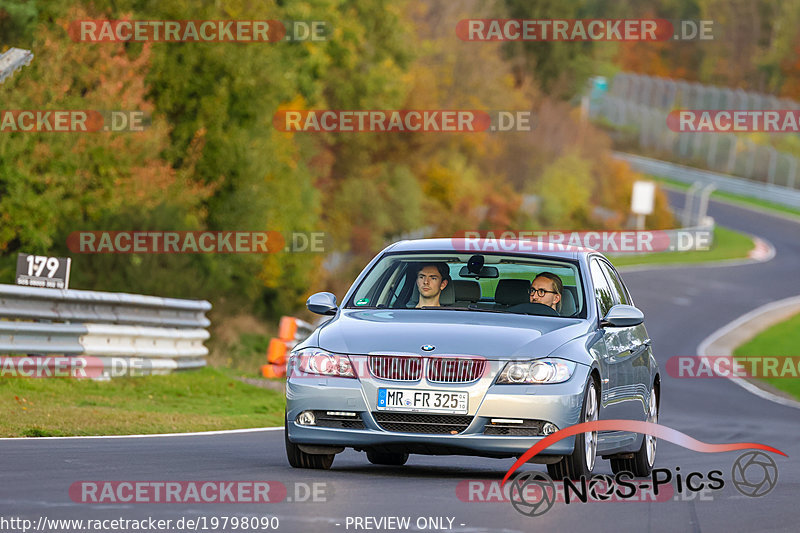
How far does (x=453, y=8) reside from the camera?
292 ft

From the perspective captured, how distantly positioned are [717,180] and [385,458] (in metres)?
97.2

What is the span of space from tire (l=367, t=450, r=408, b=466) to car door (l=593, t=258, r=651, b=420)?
5.42 feet

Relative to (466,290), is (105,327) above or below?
below

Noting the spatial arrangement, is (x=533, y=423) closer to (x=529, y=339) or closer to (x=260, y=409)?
(x=529, y=339)

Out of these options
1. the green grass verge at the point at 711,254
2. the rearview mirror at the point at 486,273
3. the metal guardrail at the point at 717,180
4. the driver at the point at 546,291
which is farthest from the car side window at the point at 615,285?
the metal guardrail at the point at 717,180

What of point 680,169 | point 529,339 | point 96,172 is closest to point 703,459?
point 529,339

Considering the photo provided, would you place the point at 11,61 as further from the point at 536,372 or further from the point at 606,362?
the point at 536,372

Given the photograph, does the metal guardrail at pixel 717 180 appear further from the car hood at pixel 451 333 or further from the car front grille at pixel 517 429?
the car front grille at pixel 517 429

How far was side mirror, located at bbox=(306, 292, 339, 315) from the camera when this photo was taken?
1152cm

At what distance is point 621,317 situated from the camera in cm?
1142

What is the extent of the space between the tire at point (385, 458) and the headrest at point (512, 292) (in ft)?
4.52

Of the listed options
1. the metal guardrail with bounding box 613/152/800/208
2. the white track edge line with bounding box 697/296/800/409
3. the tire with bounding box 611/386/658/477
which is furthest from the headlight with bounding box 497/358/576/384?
the metal guardrail with bounding box 613/152/800/208

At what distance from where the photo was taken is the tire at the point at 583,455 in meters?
10.5

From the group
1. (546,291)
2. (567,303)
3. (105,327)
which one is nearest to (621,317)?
(567,303)
